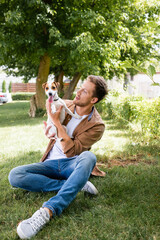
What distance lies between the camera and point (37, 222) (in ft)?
6.62

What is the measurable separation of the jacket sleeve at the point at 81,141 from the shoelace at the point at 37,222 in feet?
2.52

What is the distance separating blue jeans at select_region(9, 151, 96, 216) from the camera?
7.36 ft

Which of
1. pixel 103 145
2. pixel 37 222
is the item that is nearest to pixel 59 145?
pixel 37 222

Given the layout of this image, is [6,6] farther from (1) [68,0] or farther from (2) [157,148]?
(2) [157,148]

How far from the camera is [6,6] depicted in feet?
31.9

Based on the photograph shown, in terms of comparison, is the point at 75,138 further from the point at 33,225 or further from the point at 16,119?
the point at 16,119

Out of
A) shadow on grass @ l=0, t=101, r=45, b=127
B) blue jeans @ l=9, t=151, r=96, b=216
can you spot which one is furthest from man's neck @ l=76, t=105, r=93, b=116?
shadow on grass @ l=0, t=101, r=45, b=127

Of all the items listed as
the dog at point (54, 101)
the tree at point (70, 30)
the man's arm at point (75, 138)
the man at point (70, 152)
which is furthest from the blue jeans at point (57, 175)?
the tree at point (70, 30)

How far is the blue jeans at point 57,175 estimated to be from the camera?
2244 mm

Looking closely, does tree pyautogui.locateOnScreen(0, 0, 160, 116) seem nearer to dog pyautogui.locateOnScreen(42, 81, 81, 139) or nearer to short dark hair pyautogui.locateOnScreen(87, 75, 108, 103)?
short dark hair pyautogui.locateOnScreen(87, 75, 108, 103)

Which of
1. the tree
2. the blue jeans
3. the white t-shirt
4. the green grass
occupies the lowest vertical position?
the green grass

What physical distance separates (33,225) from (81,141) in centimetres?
103

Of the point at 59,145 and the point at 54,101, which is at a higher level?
the point at 54,101

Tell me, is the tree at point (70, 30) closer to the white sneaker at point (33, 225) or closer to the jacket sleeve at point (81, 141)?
the jacket sleeve at point (81, 141)
